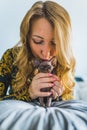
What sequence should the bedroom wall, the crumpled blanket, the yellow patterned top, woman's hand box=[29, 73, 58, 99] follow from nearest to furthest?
the crumpled blanket → woman's hand box=[29, 73, 58, 99] → the yellow patterned top → the bedroom wall

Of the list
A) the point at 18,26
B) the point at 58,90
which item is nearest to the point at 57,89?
the point at 58,90

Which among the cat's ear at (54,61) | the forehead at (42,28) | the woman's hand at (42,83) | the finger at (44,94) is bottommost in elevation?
the finger at (44,94)

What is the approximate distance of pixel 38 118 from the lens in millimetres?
773

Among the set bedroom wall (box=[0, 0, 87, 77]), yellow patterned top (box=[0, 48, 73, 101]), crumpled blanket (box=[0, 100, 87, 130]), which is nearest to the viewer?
crumpled blanket (box=[0, 100, 87, 130])

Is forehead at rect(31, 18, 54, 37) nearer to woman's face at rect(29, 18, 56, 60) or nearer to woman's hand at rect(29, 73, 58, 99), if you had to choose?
woman's face at rect(29, 18, 56, 60)

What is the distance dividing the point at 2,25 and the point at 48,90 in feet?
1.11

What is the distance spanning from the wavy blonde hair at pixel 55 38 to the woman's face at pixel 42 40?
1 centimetres

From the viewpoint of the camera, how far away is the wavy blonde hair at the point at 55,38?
0.99 meters

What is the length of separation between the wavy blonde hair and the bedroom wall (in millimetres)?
106

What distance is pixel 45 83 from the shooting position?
93 cm

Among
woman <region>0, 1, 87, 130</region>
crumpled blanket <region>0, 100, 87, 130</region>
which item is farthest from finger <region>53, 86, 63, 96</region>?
crumpled blanket <region>0, 100, 87, 130</region>

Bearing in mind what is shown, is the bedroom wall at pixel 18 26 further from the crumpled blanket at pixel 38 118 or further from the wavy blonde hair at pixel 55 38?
the crumpled blanket at pixel 38 118

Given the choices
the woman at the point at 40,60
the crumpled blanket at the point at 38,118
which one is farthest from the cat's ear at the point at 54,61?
the crumpled blanket at the point at 38,118

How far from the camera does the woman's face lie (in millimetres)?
1005
